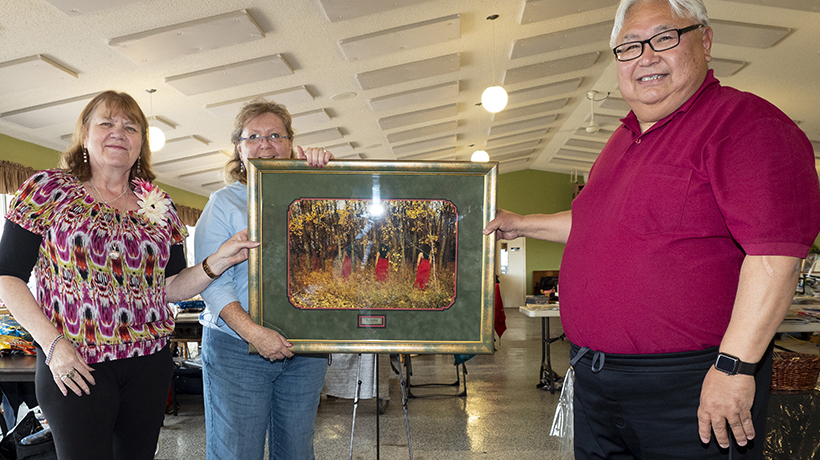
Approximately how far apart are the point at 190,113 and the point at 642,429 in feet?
21.3

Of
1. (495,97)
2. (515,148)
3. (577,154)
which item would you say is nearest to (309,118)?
(495,97)

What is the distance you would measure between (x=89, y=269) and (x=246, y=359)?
517mm

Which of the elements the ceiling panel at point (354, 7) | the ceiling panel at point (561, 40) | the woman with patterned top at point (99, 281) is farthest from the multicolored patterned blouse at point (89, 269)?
the ceiling panel at point (561, 40)

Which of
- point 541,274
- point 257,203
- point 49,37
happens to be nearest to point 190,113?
point 49,37

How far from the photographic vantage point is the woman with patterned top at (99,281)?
1.35 m

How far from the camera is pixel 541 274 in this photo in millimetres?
15914

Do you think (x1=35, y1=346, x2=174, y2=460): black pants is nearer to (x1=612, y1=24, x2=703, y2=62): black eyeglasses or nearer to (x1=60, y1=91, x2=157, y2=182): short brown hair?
(x1=60, y1=91, x2=157, y2=182): short brown hair

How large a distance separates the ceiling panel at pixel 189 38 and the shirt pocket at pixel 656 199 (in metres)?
4.01

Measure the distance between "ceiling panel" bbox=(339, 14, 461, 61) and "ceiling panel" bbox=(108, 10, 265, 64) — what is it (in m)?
1.02

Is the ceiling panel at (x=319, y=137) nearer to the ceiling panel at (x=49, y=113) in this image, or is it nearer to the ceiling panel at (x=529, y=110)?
the ceiling panel at (x=49, y=113)

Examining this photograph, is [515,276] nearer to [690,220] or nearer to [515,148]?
[515,148]

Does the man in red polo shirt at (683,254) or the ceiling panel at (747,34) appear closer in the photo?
the man in red polo shirt at (683,254)

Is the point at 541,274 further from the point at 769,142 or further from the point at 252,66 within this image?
the point at 769,142

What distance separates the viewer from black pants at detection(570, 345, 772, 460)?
1.12 m
